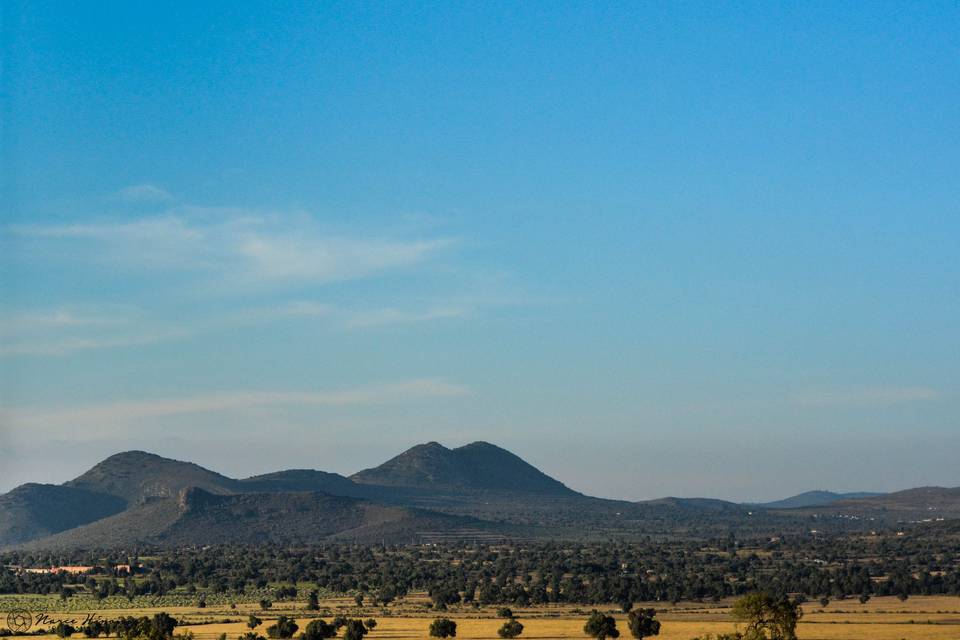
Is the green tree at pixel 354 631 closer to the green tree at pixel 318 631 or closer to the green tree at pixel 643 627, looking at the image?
the green tree at pixel 318 631

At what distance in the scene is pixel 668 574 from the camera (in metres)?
200

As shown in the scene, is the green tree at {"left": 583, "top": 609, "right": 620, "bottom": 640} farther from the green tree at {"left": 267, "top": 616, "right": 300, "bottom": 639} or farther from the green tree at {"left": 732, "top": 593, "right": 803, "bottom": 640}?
the green tree at {"left": 267, "top": 616, "right": 300, "bottom": 639}

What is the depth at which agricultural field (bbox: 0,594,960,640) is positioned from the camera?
125 meters

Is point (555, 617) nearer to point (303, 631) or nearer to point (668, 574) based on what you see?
point (303, 631)

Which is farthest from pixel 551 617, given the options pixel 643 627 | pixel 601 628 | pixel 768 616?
pixel 768 616

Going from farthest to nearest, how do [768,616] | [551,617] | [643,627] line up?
[551,617] < [643,627] < [768,616]

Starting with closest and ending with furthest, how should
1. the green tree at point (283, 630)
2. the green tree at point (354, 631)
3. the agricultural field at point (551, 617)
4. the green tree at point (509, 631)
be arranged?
1. the green tree at point (354, 631)
2. the green tree at point (509, 631)
3. the agricultural field at point (551, 617)
4. the green tree at point (283, 630)

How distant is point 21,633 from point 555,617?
5421 centimetres

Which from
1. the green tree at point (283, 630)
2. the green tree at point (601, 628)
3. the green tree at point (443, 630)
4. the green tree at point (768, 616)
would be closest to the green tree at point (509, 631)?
the green tree at point (443, 630)

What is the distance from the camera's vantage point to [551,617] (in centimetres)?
14850

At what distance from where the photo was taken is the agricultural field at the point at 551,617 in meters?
125

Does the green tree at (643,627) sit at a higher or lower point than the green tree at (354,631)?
lower

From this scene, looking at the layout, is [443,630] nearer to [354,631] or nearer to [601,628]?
[354,631]

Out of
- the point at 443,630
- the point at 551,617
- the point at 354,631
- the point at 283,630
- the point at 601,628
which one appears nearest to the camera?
the point at 354,631
